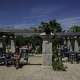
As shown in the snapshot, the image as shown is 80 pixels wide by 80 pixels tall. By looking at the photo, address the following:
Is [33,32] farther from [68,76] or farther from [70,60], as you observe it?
[68,76]

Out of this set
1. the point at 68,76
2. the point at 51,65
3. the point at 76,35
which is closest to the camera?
the point at 68,76

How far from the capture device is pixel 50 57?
13555mm

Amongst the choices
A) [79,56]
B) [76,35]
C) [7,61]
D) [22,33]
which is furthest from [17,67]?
[76,35]

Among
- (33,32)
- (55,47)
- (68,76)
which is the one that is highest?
(33,32)

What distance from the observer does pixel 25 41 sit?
3503cm

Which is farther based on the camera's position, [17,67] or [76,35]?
[76,35]

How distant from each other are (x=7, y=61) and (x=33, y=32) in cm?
267

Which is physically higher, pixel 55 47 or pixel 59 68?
pixel 55 47

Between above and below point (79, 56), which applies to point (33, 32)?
above

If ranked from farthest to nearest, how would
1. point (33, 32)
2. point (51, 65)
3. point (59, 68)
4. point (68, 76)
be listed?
point (33, 32)
point (51, 65)
point (59, 68)
point (68, 76)

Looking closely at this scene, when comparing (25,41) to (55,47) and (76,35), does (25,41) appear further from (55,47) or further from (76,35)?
(55,47)

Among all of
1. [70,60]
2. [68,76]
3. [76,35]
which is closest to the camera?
[68,76]

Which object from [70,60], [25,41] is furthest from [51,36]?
[25,41]

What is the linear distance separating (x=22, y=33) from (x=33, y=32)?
56.8 inches
